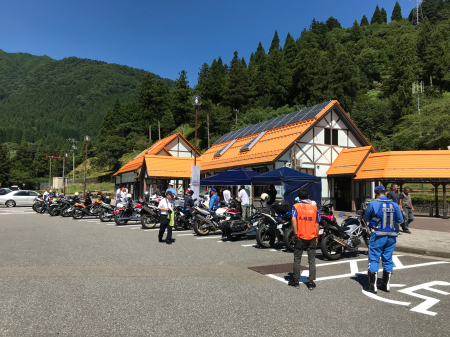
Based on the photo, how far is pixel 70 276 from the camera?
6656 millimetres

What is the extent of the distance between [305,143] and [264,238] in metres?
15.7

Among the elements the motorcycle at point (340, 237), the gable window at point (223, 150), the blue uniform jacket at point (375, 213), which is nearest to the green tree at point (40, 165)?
the gable window at point (223, 150)

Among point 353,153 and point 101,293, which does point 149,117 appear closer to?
point 353,153

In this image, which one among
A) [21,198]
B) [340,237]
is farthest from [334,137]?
[21,198]

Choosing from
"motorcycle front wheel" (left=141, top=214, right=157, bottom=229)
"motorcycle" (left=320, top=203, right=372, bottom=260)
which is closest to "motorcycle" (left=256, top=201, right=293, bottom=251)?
"motorcycle" (left=320, top=203, right=372, bottom=260)

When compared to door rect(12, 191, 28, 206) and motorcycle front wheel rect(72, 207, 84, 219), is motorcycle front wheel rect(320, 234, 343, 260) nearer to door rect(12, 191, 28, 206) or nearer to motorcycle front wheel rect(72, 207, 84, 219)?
motorcycle front wheel rect(72, 207, 84, 219)

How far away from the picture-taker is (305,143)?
24984 mm

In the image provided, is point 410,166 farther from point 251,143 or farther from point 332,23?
point 332,23

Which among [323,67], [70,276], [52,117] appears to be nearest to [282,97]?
[323,67]

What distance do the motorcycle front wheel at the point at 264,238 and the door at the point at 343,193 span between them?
1667 cm

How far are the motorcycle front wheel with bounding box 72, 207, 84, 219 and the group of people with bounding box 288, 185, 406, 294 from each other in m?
16.1

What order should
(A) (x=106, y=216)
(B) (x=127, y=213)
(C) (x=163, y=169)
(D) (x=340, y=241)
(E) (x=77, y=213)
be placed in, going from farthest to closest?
1. (C) (x=163, y=169)
2. (E) (x=77, y=213)
3. (A) (x=106, y=216)
4. (B) (x=127, y=213)
5. (D) (x=340, y=241)

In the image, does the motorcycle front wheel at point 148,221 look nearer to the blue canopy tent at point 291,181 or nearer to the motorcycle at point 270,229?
the blue canopy tent at point 291,181

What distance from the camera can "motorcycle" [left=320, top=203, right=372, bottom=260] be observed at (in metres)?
8.58
